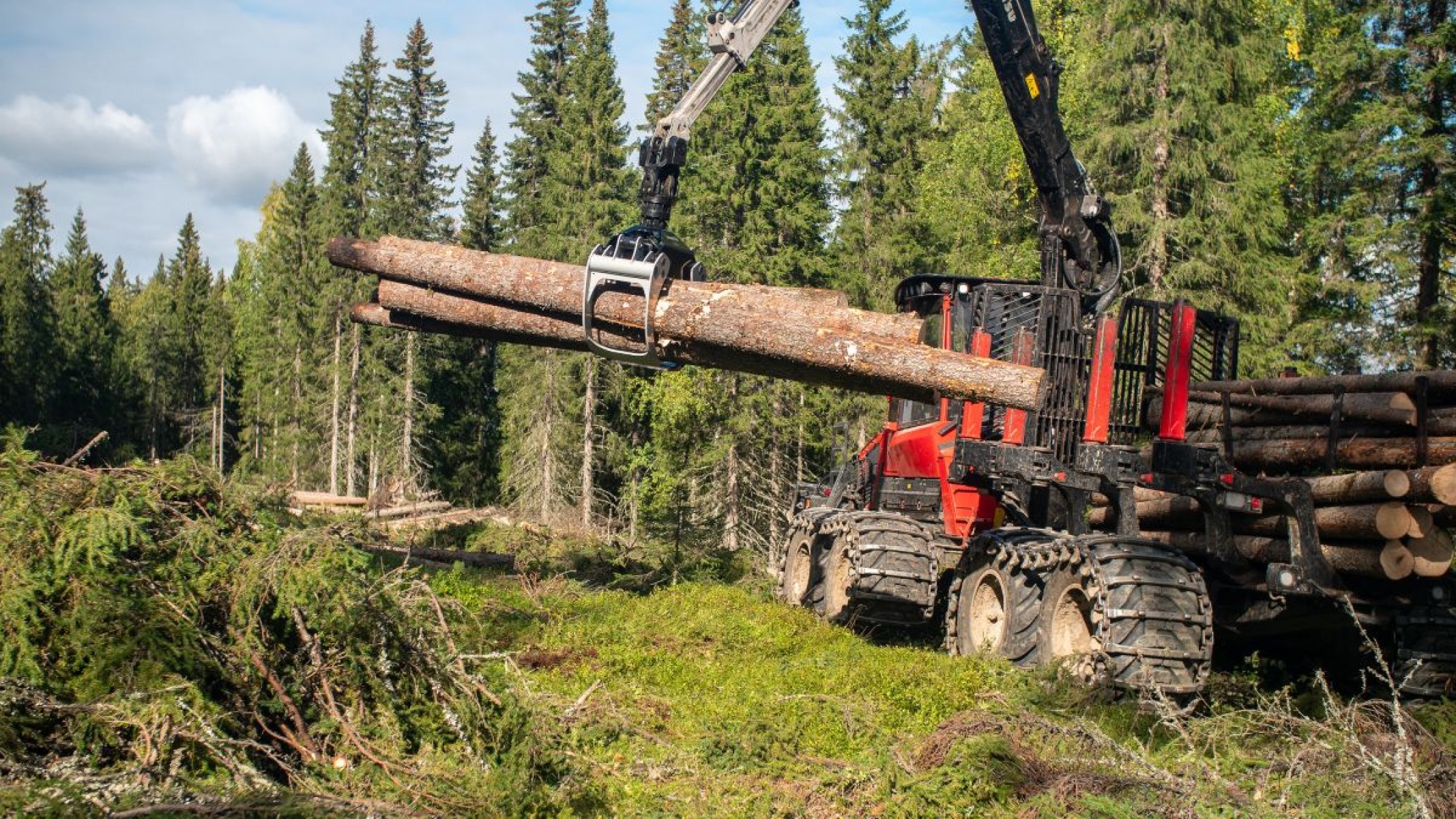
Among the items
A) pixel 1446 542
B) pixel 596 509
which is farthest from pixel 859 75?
pixel 1446 542

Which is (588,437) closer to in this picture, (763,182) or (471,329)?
(763,182)

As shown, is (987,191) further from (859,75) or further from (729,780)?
(729,780)

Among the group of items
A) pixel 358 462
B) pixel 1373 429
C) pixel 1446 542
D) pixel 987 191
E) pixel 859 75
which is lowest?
pixel 358 462

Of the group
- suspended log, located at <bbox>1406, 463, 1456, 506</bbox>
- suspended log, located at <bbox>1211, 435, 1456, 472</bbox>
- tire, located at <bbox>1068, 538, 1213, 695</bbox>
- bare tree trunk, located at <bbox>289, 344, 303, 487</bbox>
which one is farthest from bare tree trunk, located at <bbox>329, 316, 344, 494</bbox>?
suspended log, located at <bbox>1406, 463, 1456, 506</bbox>

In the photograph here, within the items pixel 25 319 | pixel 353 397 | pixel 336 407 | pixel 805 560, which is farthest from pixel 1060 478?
pixel 25 319

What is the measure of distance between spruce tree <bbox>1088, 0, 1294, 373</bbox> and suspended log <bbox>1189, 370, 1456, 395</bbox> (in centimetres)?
1441

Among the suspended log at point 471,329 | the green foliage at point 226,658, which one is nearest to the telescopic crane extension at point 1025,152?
the suspended log at point 471,329

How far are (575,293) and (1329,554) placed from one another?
6.69 metres

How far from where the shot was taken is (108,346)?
62719 mm

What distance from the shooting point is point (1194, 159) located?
24.9 metres

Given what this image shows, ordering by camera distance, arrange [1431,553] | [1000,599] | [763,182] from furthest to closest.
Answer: [763,182]
[1000,599]
[1431,553]

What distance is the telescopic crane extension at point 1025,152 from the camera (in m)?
10.7

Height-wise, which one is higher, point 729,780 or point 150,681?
point 150,681

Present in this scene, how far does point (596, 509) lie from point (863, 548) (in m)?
28.1
